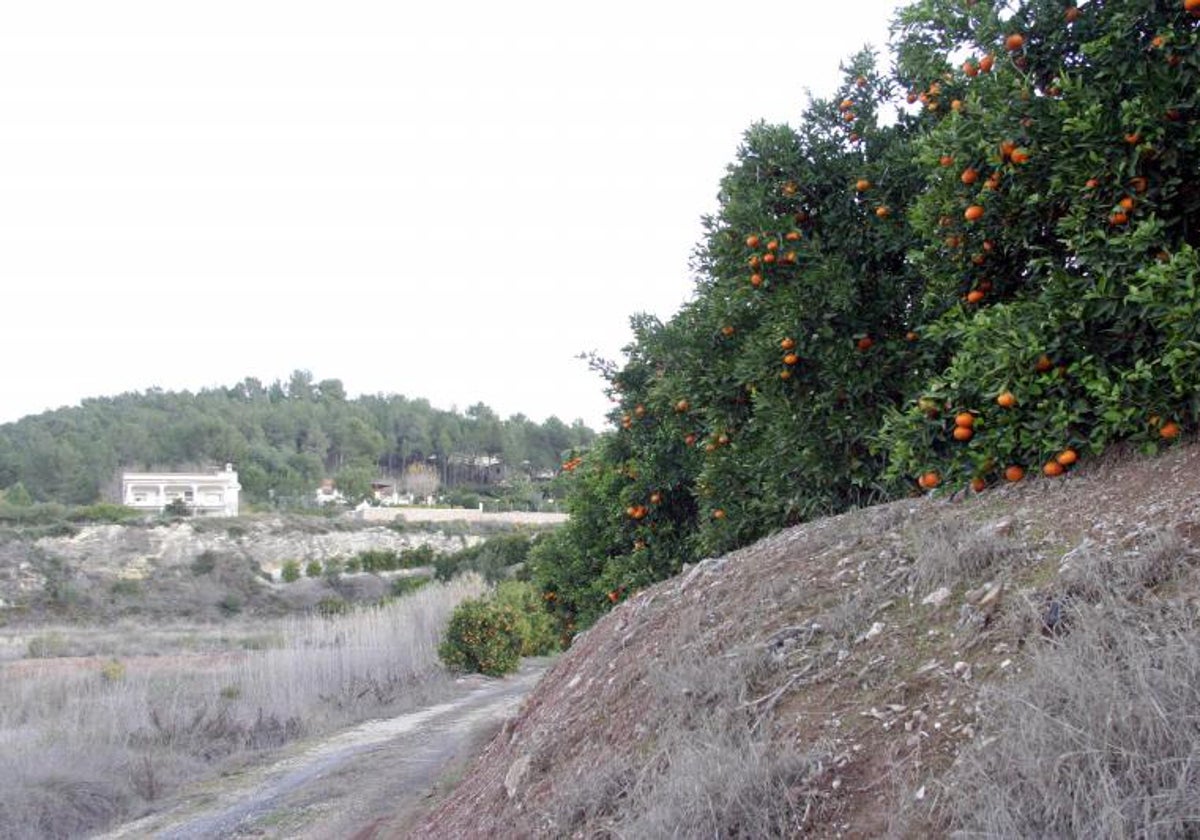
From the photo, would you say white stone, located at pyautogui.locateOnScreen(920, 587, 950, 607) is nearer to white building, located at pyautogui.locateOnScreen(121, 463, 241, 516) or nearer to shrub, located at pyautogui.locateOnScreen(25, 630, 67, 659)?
shrub, located at pyautogui.locateOnScreen(25, 630, 67, 659)

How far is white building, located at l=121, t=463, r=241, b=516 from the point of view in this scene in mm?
65875

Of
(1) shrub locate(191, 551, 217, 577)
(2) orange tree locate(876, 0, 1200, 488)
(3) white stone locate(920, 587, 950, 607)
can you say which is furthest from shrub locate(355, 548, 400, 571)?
(3) white stone locate(920, 587, 950, 607)

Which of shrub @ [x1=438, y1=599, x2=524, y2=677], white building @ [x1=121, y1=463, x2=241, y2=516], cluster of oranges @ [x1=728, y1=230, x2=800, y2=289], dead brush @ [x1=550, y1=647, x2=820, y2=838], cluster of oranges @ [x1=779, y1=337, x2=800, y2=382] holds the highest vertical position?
white building @ [x1=121, y1=463, x2=241, y2=516]

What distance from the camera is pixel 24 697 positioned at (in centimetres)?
1443

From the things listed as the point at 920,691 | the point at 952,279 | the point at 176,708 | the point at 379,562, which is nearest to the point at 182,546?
the point at 379,562

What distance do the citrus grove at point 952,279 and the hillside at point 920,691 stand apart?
1.23ft

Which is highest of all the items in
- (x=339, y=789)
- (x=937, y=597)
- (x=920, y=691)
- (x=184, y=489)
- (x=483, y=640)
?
(x=184, y=489)

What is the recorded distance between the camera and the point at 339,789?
8070 mm

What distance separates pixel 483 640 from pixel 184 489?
2210 inches

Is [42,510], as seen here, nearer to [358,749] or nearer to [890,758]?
[358,749]

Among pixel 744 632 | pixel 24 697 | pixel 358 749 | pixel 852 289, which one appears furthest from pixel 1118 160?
pixel 24 697

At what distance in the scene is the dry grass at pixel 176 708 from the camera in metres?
9.22

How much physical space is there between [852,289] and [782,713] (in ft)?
9.75

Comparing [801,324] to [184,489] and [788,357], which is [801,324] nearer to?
[788,357]
